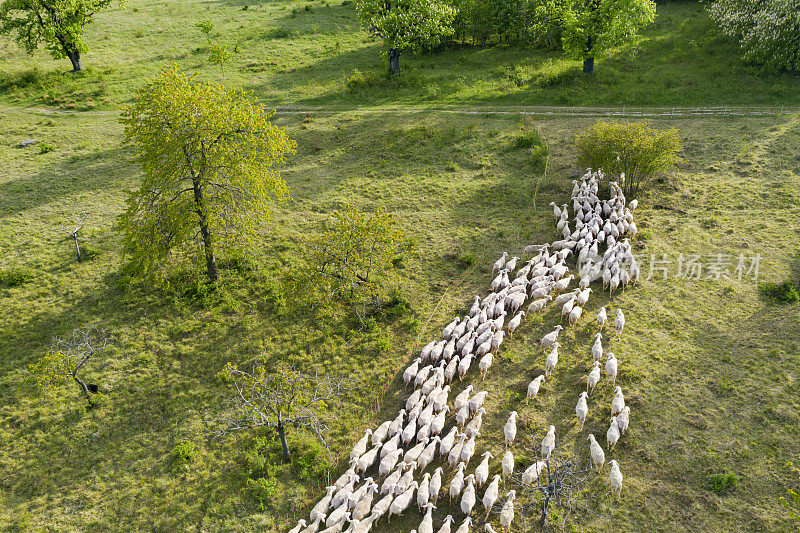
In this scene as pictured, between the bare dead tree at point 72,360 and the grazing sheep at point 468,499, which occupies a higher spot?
the bare dead tree at point 72,360

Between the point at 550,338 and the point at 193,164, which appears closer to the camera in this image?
the point at 550,338

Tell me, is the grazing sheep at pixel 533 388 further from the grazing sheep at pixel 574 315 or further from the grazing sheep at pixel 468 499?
the grazing sheep at pixel 468 499

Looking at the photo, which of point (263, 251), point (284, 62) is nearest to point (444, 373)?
point (263, 251)

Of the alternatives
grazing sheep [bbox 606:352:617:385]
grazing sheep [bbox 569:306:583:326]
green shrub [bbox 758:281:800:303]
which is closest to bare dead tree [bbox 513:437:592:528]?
grazing sheep [bbox 606:352:617:385]

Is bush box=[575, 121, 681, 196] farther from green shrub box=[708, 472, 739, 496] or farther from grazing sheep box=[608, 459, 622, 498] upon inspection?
grazing sheep box=[608, 459, 622, 498]

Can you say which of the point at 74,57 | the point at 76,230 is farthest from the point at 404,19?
the point at 76,230

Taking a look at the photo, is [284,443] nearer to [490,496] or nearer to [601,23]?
[490,496]

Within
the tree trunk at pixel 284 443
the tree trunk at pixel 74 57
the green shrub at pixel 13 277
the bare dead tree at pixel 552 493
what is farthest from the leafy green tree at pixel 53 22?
the bare dead tree at pixel 552 493

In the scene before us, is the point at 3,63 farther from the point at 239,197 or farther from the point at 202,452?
the point at 202,452
